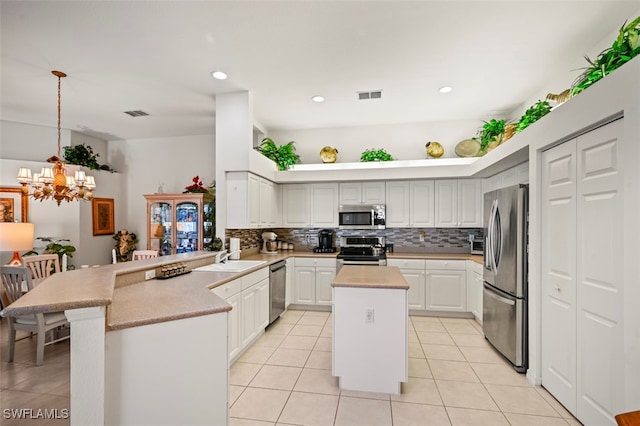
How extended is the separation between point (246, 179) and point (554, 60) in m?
3.65

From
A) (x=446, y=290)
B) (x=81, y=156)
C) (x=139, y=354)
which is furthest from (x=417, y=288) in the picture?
(x=81, y=156)

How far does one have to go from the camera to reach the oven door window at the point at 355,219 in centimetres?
475

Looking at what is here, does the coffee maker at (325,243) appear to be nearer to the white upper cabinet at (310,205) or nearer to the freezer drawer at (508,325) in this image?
the white upper cabinet at (310,205)

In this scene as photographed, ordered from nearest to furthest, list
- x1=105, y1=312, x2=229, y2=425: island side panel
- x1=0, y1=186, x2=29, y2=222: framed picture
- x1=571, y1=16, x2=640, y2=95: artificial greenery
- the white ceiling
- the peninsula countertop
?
1. x1=105, y1=312, x2=229, y2=425: island side panel
2. x1=571, y1=16, x2=640, y2=95: artificial greenery
3. the white ceiling
4. the peninsula countertop
5. x1=0, y1=186, x2=29, y2=222: framed picture

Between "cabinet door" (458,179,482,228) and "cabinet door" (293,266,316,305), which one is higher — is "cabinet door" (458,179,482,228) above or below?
above

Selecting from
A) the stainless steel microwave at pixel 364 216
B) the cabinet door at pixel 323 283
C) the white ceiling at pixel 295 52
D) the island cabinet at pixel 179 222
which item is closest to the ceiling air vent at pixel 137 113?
the white ceiling at pixel 295 52

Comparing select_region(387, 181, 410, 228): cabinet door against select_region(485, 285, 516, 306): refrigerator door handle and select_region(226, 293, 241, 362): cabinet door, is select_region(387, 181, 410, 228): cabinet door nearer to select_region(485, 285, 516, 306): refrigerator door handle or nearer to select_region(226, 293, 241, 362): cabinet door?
select_region(485, 285, 516, 306): refrigerator door handle

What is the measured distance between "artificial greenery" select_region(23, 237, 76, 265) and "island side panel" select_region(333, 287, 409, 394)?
478cm

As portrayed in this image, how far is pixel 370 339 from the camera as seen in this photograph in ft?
7.96

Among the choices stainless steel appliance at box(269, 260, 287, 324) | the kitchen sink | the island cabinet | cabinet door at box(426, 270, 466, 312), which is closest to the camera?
the kitchen sink

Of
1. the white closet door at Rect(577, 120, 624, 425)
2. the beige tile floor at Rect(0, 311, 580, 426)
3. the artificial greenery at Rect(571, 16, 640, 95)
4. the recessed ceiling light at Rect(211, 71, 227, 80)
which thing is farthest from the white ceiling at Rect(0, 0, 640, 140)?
the beige tile floor at Rect(0, 311, 580, 426)

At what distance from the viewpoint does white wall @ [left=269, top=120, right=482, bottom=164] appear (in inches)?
187

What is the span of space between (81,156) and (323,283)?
471 cm

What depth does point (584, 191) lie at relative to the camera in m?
1.98
